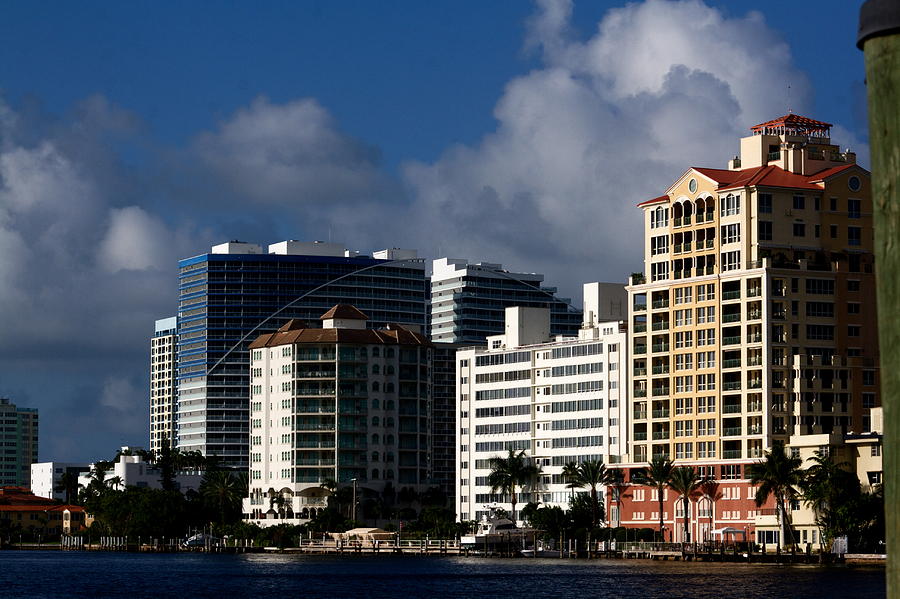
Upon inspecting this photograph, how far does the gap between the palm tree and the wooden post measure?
599ft

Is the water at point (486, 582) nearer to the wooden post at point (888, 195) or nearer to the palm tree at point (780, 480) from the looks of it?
the palm tree at point (780, 480)

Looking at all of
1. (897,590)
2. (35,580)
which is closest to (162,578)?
(35,580)

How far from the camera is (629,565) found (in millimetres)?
190250

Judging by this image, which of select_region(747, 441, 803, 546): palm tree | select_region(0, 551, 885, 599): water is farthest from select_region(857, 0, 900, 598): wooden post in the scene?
select_region(747, 441, 803, 546): palm tree

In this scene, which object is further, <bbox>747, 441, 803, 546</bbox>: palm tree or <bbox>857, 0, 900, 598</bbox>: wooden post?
<bbox>747, 441, 803, 546</bbox>: palm tree

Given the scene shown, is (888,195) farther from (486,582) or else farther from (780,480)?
(780,480)

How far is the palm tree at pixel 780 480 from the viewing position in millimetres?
185500

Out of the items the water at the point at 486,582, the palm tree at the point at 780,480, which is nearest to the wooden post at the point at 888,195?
the water at the point at 486,582

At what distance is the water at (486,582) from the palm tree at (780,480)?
1005 centimetres

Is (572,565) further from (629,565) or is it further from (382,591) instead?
(382,591)

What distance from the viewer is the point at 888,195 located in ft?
23.4

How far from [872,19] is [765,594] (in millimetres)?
130093

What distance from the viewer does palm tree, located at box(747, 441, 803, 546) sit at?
186 m

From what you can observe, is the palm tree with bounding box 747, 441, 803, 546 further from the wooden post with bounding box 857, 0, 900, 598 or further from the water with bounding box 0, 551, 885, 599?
the wooden post with bounding box 857, 0, 900, 598
